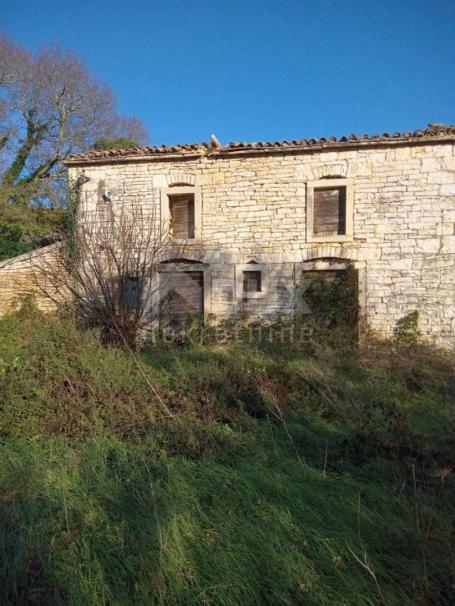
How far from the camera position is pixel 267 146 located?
893 cm

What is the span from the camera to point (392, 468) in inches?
125

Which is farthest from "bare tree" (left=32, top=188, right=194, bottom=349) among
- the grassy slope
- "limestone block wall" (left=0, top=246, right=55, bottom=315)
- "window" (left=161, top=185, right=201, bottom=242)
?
the grassy slope

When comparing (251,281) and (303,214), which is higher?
(303,214)

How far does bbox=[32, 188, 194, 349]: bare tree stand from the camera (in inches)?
309

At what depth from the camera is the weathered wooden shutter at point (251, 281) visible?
9.24m

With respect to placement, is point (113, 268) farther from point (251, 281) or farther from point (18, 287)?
point (251, 281)

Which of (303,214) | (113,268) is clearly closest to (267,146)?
(303,214)

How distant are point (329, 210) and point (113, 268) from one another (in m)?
5.41

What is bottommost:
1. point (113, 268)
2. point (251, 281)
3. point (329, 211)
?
point (251, 281)

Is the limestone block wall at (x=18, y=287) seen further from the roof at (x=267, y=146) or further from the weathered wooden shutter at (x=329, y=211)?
the weathered wooden shutter at (x=329, y=211)


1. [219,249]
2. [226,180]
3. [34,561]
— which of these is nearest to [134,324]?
[219,249]

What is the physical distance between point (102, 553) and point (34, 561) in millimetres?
425

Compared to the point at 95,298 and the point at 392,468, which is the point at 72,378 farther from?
the point at 392,468

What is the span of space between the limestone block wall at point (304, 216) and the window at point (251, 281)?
0.43 feet
